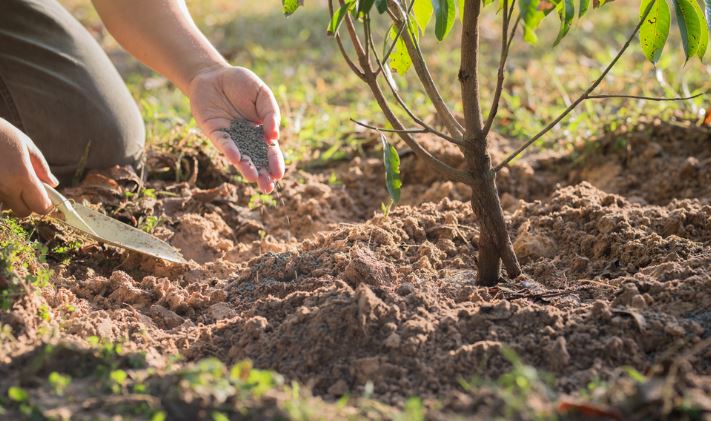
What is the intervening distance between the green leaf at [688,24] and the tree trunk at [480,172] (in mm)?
510

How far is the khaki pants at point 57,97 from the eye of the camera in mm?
3111

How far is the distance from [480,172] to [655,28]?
23.5 inches

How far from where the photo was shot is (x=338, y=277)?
2.24 meters

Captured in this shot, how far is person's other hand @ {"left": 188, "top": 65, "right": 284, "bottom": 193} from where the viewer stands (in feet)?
8.33

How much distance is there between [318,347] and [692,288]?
0.96m

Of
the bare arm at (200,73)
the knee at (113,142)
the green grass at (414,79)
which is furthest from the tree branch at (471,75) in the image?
the knee at (113,142)

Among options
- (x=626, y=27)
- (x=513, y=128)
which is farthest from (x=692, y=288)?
(x=626, y=27)

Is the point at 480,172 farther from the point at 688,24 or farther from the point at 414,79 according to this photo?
the point at 414,79

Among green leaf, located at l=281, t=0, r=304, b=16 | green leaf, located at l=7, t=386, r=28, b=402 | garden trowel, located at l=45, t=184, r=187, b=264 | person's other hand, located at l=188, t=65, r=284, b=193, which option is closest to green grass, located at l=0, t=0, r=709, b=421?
green leaf, located at l=7, t=386, r=28, b=402

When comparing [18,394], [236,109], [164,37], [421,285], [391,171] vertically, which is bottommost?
[18,394]

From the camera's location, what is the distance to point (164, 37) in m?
2.85

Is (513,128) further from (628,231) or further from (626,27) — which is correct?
(626,27)

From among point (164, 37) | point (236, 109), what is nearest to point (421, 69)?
point (236, 109)

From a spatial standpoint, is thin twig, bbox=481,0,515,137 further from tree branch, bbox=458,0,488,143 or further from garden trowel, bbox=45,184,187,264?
Answer: garden trowel, bbox=45,184,187,264
